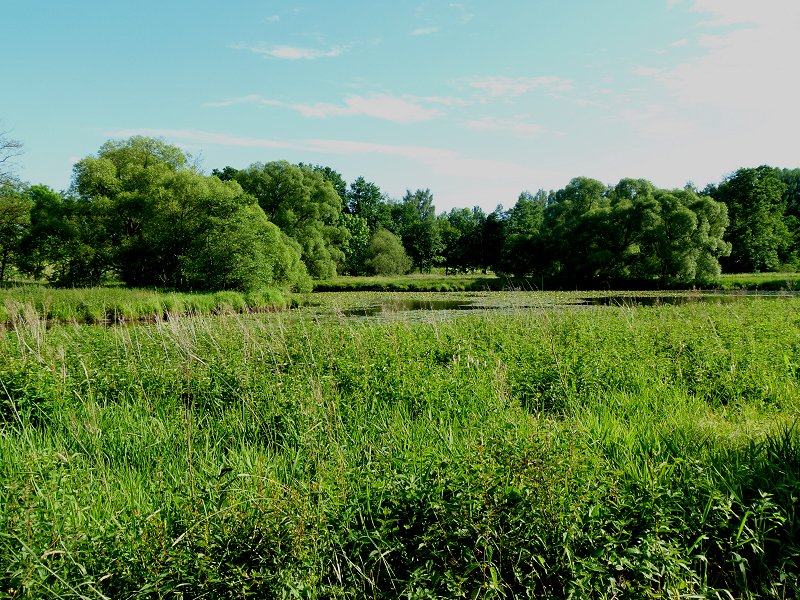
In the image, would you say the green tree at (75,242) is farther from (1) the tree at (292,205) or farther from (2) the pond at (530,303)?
(2) the pond at (530,303)

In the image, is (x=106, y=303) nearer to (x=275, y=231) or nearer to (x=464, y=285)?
(x=275, y=231)

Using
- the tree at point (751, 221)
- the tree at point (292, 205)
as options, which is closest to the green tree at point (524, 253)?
the tree at point (751, 221)

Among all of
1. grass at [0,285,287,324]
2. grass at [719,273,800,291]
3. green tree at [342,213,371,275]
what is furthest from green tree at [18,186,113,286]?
grass at [719,273,800,291]

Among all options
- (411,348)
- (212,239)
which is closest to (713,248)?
(212,239)

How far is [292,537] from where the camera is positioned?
2926 mm

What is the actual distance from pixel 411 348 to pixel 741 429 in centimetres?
480

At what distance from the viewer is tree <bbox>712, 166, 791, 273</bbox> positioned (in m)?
51.3

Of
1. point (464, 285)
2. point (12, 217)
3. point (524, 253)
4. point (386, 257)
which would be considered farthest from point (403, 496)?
point (386, 257)

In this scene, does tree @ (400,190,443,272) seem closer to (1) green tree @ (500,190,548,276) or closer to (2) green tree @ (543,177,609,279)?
(1) green tree @ (500,190,548,276)

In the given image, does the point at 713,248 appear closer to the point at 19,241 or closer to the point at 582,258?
the point at 582,258

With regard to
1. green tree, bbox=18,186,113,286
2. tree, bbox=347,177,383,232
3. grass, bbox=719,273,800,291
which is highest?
tree, bbox=347,177,383,232

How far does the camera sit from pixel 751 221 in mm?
51906

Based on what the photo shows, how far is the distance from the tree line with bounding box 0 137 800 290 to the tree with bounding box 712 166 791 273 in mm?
124

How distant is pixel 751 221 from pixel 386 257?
3947 cm
